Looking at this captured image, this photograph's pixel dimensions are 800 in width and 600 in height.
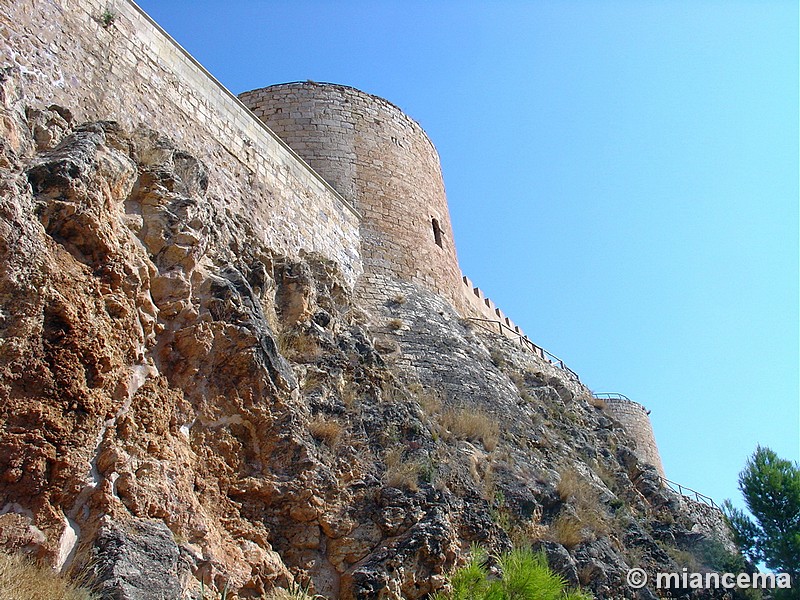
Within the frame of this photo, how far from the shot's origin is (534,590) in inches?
243

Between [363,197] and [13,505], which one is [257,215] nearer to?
[363,197]

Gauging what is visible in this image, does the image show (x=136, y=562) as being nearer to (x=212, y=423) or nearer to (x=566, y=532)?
(x=212, y=423)

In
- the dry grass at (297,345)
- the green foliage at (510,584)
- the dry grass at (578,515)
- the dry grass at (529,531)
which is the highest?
the dry grass at (297,345)

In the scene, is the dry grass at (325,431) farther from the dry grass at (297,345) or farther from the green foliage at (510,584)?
the green foliage at (510,584)

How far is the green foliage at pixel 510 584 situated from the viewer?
616cm

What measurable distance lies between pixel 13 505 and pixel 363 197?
28.0 feet

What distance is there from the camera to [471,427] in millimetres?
8672

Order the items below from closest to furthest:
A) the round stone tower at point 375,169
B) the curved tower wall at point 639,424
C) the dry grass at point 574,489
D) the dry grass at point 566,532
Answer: the dry grass at point 566,532 < the dry grass at point 574,489 < the round stone tower at point 375,169 < the curved tower wall at point 639,424

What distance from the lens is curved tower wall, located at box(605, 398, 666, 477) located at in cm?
1997

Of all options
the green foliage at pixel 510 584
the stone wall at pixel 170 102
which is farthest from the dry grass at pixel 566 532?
the stone wall at pixel 170 102

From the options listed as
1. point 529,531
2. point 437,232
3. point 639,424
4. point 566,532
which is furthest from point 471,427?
point 639,424

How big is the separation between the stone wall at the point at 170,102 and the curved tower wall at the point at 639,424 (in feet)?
38.5

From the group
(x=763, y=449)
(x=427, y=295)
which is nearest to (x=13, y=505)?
(x=427, y=295)

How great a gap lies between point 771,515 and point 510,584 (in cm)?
717
